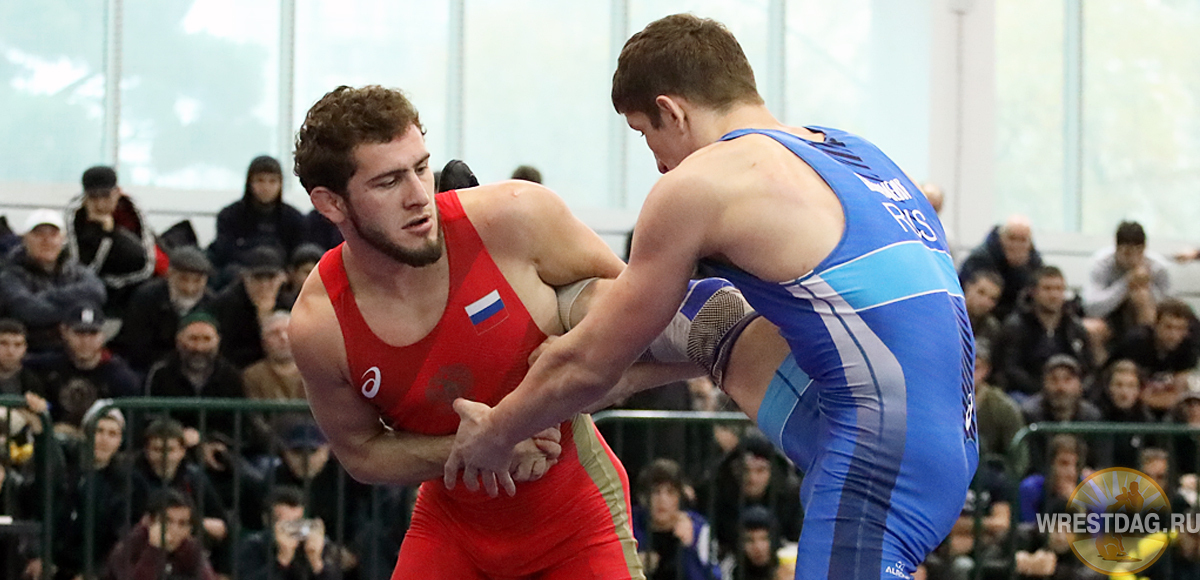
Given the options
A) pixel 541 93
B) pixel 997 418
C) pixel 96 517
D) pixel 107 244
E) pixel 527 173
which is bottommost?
pixel 96 517

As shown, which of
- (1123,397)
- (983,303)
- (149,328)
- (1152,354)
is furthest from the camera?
(1152,354)

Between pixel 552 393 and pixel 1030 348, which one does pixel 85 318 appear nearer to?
pixel 552 393

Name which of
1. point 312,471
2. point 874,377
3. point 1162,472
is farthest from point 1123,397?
point 874,377

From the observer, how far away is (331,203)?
353 cm

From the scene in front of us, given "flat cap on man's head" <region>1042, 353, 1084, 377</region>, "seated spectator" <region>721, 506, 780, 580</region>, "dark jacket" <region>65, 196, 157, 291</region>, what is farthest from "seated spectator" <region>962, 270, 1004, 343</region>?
"dark jacket" <region>65, 196, 157, 291</region>

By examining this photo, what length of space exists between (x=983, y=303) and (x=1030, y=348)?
0.50m

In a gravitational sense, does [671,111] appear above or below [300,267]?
above

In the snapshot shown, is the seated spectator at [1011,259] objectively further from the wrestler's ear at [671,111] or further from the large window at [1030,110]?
the wrestler's ear at [671,111]

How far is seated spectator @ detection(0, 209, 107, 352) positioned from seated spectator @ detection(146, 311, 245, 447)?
63cm

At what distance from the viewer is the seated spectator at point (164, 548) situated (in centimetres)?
601

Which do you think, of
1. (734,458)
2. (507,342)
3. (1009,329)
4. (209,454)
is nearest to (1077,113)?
(1009,329)

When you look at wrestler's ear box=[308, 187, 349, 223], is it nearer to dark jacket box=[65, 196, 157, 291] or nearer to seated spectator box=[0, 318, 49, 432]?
seated spectator box=[0, 318, 49, 432]

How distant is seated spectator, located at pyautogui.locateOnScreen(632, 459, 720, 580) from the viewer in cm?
650

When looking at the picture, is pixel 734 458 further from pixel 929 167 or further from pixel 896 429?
pixel 929 167
